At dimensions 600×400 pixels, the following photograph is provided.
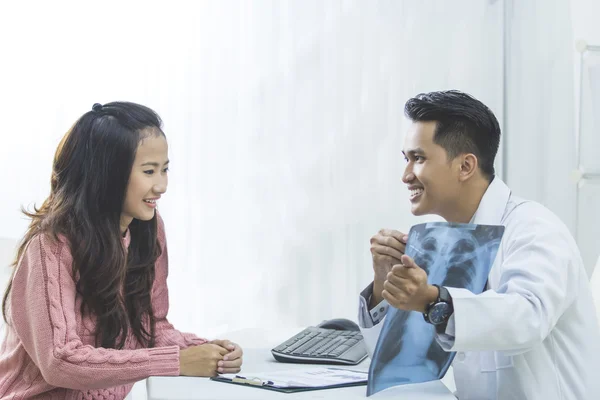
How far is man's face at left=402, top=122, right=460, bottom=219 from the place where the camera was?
1541 millimetres

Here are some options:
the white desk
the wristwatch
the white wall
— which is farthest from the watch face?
the white wall

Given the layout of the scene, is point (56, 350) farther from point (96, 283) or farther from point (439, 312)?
point (439, 312)

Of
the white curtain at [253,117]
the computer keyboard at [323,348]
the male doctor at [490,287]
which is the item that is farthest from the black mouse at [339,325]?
the white curtain at [253,117]

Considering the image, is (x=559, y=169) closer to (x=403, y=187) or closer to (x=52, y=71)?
(x=403, y=187)

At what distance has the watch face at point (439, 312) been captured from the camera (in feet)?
3.86

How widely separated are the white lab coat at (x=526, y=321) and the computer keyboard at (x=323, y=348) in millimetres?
56

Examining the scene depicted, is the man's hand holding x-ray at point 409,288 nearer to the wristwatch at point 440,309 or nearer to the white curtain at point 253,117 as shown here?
the wristwatch at point 440,309

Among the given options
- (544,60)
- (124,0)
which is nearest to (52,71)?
(124,0)

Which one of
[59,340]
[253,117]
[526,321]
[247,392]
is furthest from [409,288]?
[253,117]

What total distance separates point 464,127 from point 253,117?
63.2 inches

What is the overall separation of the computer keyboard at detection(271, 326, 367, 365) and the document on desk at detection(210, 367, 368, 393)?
6cm

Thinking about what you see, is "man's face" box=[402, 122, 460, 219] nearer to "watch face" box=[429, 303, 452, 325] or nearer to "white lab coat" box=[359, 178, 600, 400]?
"white lab coat" box=[359, 178, 600, 400]

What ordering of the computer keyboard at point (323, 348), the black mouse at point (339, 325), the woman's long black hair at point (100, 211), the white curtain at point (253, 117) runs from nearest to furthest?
the computer keyboard at point (323, 348) < the woman's long black hair at point (100, 211) < the black mouse at point (339, 325) < the white curtain at point (253, 117)

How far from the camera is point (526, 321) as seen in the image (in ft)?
3.91
